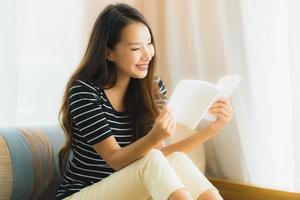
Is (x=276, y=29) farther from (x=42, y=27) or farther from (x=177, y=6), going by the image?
(x=42, y=27)

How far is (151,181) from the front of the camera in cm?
106

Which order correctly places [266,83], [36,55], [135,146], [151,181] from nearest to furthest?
1. [151,181]
2. [135,146]
3. [266,83]
4. [36,55]

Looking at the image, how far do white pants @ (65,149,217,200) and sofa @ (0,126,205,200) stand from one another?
0.17 metres

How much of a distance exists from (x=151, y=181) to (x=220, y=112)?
363 mm

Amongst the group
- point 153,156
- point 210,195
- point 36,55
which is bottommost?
point 210,195

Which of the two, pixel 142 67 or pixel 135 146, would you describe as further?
pixel 142 67

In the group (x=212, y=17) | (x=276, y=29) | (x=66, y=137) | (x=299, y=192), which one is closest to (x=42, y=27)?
(x=66, y=137)

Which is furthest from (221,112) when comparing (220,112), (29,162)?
(29,162)

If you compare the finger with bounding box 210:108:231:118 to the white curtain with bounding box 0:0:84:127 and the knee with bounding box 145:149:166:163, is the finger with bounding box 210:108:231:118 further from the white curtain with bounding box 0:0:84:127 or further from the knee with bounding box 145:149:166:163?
the white curtain with bounding box 0:0:84:127

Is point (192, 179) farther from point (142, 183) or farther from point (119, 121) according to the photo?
point (119, 121)

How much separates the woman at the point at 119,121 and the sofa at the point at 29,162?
5cm

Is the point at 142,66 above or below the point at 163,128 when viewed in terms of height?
above

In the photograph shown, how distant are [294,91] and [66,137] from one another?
27.8 inches

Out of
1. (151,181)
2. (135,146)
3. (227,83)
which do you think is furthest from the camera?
(227,83)
